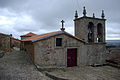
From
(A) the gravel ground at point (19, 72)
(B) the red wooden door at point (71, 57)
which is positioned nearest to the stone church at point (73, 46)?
(B) the red wooden door at point (71, 57)

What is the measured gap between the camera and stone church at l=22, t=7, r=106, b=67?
9766 mm

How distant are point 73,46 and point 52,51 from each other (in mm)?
2683

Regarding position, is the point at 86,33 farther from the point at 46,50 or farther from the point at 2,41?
the point at 2,41

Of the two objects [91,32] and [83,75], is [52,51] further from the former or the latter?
[91,32]

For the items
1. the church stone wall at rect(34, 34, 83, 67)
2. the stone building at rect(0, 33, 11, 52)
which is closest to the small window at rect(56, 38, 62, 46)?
the church stone wall at rect(34, 34, 83, 67)

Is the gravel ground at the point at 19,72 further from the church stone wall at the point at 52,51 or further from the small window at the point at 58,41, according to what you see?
the small window at the point at 58,41

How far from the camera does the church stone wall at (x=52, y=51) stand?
378 inches

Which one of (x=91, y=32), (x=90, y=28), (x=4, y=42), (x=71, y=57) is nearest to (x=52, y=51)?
(x=71, y=57)

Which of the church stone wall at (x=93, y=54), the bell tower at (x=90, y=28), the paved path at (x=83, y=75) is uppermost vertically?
the bell tower at (x=90, y=28)

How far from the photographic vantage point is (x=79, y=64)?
1139 cm

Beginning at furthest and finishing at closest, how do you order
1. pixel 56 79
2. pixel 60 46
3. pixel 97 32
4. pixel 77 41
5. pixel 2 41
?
1. pixel 2 41
2. pixel 97 32
3. pixel 77 41
4. pixel 60 46
5. pixel 56 79

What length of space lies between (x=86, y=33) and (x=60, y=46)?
385 cm

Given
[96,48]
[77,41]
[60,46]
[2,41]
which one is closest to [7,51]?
[2,41]

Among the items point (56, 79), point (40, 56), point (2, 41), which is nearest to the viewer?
point (56, 79)
